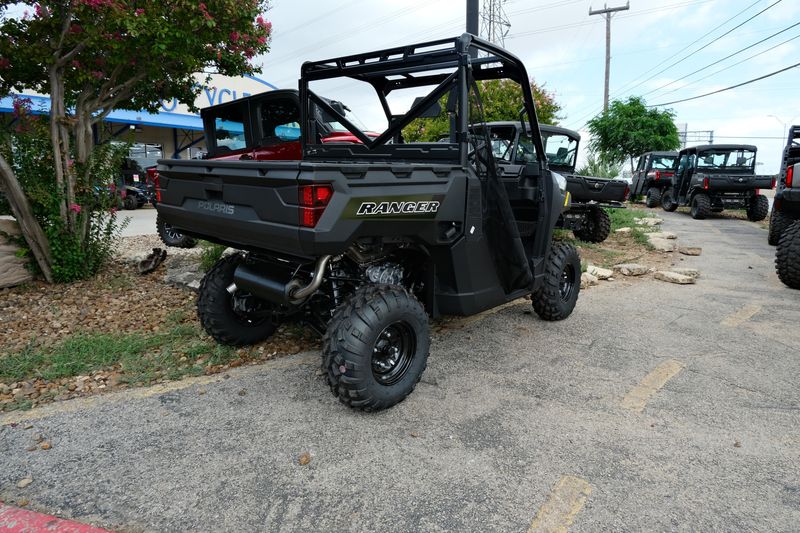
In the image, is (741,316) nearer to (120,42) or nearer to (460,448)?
(460,448)

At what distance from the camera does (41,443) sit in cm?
280

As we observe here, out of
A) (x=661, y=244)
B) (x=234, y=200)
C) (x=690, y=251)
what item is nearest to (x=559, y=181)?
(x=234, y=200)

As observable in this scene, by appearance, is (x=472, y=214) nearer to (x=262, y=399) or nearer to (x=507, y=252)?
(x=507, y=252)

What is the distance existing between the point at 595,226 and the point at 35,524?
9448 millimetres

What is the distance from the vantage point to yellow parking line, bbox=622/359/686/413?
3.28m

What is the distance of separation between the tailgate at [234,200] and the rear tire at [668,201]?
54.9 ft

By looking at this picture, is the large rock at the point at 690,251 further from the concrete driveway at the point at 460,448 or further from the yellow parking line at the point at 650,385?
the yellow parking line at the point at 650,385

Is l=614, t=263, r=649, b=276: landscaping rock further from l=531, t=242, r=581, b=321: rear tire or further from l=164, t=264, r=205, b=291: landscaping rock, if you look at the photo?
l=164, t=264, r=205, b=291: landscaping rock

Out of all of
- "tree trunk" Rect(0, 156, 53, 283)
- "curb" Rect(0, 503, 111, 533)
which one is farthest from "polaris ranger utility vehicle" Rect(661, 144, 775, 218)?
"curb" Rect(0, 503, 111, 533)

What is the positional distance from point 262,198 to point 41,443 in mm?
1720

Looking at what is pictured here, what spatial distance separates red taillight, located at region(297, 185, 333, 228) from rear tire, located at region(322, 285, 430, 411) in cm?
60

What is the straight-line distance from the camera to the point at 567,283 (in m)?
5.08

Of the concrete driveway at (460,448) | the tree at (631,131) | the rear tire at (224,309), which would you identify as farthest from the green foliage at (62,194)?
the tree at (631,131)

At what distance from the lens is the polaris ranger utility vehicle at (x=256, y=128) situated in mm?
6941
